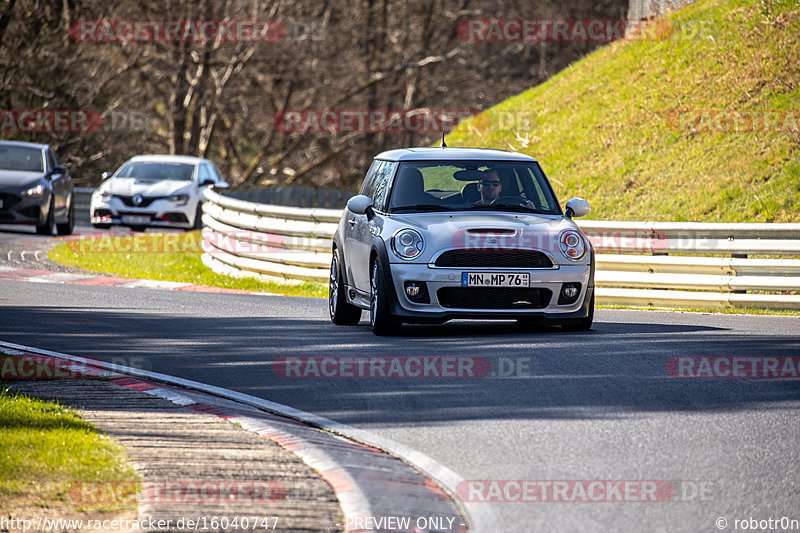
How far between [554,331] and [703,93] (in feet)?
44.0

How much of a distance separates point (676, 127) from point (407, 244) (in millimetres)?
13417

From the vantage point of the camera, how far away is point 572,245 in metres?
10.6

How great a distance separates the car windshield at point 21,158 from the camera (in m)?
24.7

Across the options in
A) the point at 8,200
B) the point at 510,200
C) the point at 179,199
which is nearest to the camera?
the point at 510,200

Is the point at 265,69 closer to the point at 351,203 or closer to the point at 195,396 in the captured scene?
the point at 351,203

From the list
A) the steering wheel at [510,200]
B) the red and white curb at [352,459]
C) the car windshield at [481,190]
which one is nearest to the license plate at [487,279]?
the car windshield at [481,190]

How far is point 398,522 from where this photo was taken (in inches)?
198

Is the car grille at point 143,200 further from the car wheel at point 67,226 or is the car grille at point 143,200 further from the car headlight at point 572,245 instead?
the car headlight at point 572,245

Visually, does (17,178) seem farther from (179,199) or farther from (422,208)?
(422,208)

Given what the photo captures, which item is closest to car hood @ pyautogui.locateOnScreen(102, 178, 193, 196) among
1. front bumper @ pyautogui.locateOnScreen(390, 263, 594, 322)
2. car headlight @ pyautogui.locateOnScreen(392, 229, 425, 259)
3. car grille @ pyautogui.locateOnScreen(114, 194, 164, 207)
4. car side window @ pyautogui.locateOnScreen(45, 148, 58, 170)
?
car grille @ pyautogui.locateOnScreen(114, 194, 164, 207)

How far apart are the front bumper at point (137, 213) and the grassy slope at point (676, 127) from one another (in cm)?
666

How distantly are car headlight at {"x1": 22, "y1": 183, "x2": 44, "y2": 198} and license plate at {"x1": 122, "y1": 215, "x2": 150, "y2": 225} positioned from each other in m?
1.91

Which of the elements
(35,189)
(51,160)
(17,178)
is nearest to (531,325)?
(35,189)

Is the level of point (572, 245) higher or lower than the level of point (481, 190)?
lower
